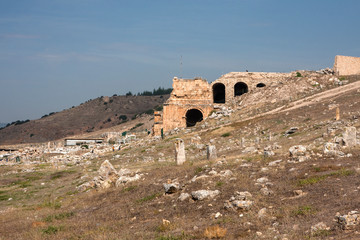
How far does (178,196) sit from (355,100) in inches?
823

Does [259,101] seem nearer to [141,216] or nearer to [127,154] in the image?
[127,154]

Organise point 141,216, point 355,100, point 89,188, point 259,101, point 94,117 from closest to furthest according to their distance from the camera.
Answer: point 141,216, point 89,188, point 355,100, point 259,101, point 94,117

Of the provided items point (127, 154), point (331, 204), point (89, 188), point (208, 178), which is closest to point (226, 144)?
point (127, 154)

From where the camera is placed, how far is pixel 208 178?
1247 centimetres

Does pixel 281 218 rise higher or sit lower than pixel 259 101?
lower

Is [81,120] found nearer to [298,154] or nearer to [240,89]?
[240,89]

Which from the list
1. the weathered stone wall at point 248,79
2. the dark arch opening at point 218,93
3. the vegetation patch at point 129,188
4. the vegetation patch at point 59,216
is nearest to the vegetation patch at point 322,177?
the vegetation patch at point 129,188

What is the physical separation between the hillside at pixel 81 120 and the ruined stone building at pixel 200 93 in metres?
65.9

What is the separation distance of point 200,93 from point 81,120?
82.0 m

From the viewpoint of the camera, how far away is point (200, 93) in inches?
1576

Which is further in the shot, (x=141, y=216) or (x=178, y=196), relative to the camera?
(x=178, y=196)

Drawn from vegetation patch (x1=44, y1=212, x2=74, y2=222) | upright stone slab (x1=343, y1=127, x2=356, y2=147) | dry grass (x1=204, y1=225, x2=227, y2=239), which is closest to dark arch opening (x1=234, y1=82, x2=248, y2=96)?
upright stone slab (x1=343, y1=127, x2=356, y2=147)

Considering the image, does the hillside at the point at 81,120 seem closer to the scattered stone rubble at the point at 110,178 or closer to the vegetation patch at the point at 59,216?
the scattered stone rubble at the point at 110,178

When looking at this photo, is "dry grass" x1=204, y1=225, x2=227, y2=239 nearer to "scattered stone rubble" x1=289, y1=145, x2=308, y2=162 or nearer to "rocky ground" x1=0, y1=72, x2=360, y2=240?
"rocky ground" x1=0, y1=72, x2=360, y2=240
